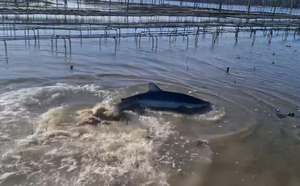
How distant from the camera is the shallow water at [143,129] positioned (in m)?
10.3

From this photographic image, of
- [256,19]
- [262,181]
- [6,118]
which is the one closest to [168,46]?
[6,118]


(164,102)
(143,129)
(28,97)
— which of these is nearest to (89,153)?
(143,129)

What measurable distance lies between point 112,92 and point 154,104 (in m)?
3.11

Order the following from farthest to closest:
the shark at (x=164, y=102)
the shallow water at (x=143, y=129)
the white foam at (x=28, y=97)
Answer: the shark at (x=164, y=102), the white foam at (x=28, y=97), the shallow water at (x=143, y=129)

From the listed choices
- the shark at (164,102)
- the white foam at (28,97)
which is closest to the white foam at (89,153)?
the white foam at (28,97)

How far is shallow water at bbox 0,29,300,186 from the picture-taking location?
10.3m

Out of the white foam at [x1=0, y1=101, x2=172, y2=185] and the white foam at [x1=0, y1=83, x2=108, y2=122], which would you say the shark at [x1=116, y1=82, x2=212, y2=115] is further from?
the white foam at [x1=0, y1=83, x2=108, y2=122]

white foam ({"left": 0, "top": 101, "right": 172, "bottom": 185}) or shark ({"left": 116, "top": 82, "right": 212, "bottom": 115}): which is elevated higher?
shark ({"left": 116, "top": 82, "right": 212, "bottom": 115})

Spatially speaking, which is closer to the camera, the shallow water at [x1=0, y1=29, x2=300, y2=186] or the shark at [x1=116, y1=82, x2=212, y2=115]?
the shallow water at [x1=0, y1=29, x2=300, y2=186]

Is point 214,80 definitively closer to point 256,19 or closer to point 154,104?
point 154,104

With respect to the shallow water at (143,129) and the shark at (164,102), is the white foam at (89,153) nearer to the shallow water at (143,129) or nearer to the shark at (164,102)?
the shallow water at (143,129)

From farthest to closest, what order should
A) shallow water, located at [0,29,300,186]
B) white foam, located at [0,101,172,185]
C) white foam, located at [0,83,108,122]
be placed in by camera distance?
white foam, located at [0,83,108,122] < shallow water, located at [0,29,300,186] < white foam, located at [0,101,172,185]

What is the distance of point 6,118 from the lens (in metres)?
13.4

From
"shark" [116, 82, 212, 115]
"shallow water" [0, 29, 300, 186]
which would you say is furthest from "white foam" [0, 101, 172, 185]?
"shark" [116, 82, 212, 115]
